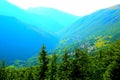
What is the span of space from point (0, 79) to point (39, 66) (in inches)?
751

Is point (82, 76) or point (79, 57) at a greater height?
point (79, 57)

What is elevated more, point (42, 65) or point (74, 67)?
point (42, 65)

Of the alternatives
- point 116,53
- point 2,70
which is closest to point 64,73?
point 116,53

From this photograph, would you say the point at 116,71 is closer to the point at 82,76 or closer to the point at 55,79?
the point at 82,76

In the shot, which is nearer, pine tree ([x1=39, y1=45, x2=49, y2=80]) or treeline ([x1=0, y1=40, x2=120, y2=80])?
treeline ([x1=0, y1=40, x2=120, y2=80])

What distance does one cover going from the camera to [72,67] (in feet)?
128

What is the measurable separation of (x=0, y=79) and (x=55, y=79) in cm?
2053

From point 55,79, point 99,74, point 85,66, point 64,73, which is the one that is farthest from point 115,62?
point 99,74

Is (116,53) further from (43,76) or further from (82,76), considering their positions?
(43,76)

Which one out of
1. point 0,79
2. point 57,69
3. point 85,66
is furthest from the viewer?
point 0,79

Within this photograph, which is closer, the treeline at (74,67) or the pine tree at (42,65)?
the treeline at (74,67)

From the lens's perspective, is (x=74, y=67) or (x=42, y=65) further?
(x=42, y=65)

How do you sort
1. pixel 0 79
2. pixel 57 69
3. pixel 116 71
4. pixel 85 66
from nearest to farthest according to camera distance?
1. pixel 116 71
2. pixel 85 66
3. pixel 57 69
4. pixel 0 79

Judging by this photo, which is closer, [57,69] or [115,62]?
[115,62]
